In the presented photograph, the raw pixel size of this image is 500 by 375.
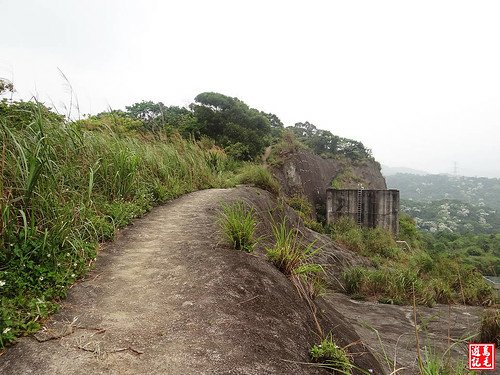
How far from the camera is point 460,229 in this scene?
46.5m

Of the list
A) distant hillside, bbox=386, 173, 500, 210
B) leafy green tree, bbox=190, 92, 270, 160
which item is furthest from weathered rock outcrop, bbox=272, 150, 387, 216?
distant hillside, bbox=386, 173, 500, 210

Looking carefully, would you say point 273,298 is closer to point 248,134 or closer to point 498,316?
point 498,316

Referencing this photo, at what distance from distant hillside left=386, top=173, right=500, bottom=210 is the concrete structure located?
86.1 meters

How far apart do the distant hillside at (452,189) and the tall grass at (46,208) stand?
106575 mm

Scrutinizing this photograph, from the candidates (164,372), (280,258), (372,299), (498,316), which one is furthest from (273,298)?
(372,299)

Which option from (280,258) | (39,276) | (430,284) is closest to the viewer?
(39,276)

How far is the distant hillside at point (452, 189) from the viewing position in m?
109

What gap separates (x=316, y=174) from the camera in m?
26.1

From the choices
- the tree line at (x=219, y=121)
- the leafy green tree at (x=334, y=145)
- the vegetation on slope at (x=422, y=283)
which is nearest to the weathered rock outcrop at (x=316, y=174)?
the leafy green tree at (x=334, y=145)

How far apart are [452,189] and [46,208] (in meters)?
144

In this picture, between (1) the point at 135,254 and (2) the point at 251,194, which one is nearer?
(1) the point at 135,254

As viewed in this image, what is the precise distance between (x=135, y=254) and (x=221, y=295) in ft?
4.53

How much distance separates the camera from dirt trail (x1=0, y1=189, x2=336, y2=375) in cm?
201

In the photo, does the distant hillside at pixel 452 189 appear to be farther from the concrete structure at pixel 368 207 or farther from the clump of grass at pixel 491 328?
the clump of grass at pixel 491 328
